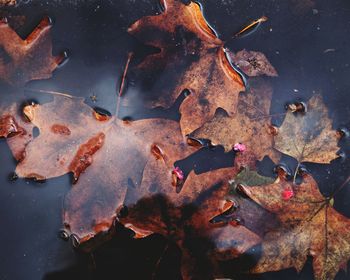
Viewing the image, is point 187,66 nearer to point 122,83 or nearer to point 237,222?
point 122,83

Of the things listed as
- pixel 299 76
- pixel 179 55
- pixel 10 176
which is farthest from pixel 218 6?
pixel 10 176

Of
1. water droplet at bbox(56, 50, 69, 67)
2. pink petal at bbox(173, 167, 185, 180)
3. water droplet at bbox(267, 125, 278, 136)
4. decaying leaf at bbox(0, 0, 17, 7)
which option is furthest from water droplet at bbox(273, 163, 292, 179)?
decaying leaf at bbox(0, 0, 17, 7)

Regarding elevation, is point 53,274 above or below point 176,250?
A: above

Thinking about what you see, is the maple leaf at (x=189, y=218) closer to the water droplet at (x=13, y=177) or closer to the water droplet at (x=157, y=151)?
the water droplet at (x=157, y=151)

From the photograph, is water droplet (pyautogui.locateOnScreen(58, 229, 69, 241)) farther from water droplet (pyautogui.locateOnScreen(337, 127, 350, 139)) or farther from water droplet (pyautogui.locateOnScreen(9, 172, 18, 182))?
water droplet (pyautogui.locateOnScreen(337, 127, 350, 139))

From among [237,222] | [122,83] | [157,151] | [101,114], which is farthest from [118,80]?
[237,222]

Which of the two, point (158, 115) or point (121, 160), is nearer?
point (121, 160)

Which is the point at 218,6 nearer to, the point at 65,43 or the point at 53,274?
the point at 65,43
